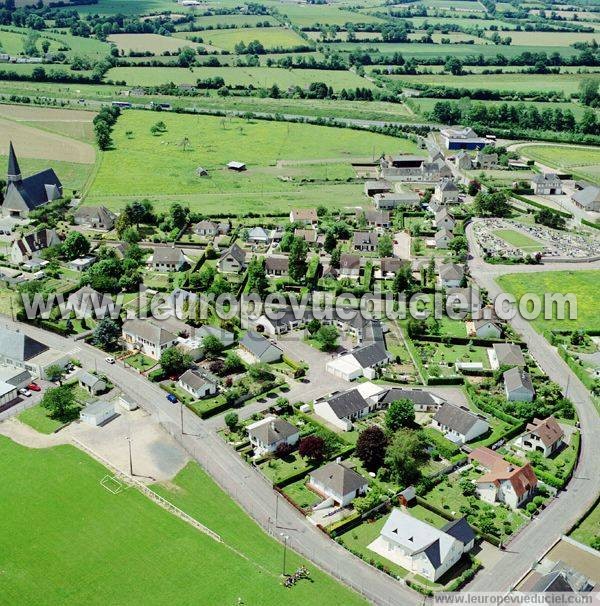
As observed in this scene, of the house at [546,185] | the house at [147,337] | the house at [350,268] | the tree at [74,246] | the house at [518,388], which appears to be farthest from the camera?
the house at [546,185]

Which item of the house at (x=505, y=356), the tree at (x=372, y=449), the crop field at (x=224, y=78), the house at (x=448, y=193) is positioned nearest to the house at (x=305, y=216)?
the house at (x=448, y=193)

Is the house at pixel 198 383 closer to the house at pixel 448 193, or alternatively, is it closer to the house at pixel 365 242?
the house at pixel 365 242

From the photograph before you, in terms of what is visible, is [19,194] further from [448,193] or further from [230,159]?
[448,193]

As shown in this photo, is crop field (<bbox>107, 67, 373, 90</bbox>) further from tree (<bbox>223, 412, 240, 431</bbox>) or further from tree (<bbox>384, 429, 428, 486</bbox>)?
tree (<bbox>384, 429, 428, 486</bbox>)

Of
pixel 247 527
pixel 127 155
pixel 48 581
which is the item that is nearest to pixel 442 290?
pixel 247 527

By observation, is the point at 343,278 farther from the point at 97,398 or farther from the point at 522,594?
the point at 522,594

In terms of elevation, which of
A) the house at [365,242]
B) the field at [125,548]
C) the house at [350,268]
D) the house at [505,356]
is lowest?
the field at [125,548]

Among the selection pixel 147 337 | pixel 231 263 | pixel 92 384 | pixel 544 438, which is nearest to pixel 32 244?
pixel 231 263
